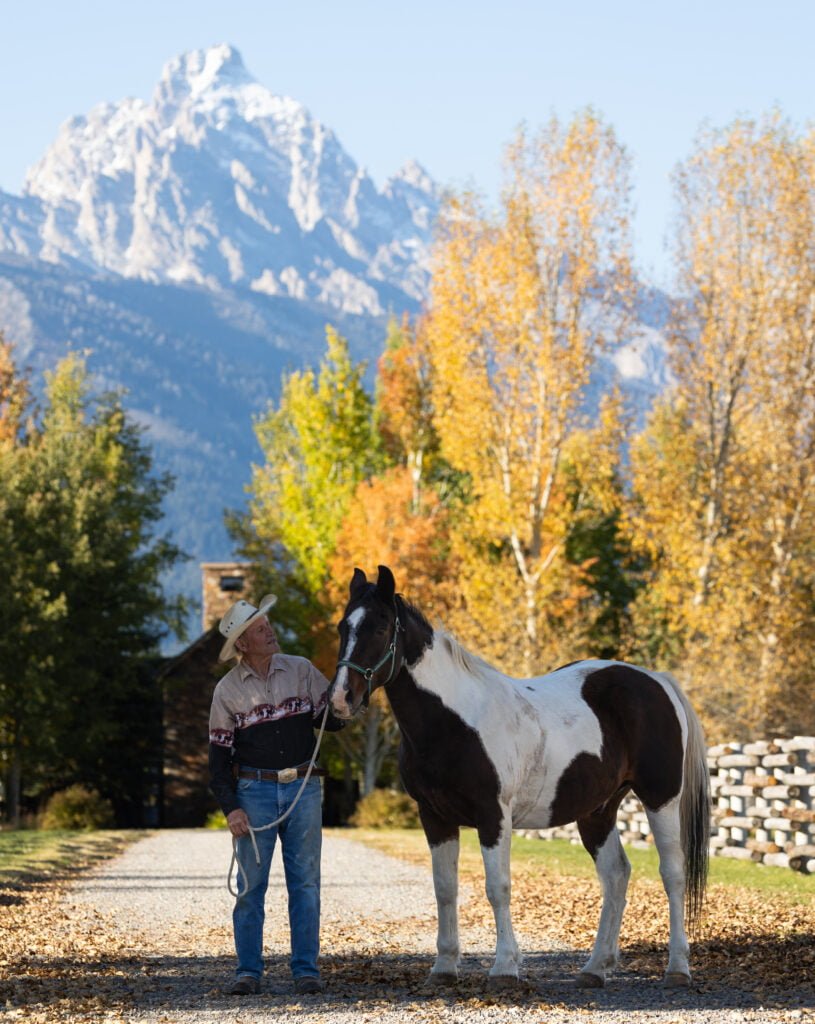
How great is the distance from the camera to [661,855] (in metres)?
9.22

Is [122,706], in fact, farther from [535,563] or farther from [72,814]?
[535,563]

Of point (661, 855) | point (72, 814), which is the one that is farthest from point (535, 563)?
point (661, 855)

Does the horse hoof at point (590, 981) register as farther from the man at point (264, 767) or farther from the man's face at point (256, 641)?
the man's face at point (256, 641)

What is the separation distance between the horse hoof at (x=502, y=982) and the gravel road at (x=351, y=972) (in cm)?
5

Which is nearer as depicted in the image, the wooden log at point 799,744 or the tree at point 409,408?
the wooden log at point 799,744

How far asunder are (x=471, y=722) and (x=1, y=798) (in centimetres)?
3674

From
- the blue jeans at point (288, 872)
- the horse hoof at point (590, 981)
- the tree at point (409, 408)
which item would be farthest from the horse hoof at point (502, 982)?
the tree at point (409, 408)

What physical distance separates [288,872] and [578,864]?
12276 mm

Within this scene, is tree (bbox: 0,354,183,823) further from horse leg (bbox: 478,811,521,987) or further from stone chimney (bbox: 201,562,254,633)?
horse leg (bbox: 478,811,521,987)

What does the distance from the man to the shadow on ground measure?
1.24ft

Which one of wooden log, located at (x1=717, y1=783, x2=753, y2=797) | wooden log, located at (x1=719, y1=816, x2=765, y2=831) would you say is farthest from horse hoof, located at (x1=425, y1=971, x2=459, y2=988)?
wooden log, located at (x1=717, y1=783, x2=753, y2=797)

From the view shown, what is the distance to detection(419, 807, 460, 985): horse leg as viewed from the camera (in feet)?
27.6

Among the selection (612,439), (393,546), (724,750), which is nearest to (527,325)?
(612,439)

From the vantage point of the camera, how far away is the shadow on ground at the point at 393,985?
7766mm
